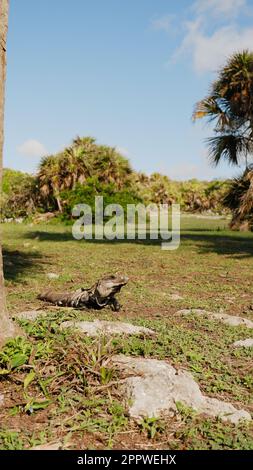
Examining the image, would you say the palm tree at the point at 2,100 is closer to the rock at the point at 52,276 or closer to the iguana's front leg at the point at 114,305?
the iguana's front leg at the point at 114,305

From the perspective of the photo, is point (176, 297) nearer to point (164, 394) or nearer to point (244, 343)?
point (244, 343)

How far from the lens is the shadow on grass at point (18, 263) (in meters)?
9.70

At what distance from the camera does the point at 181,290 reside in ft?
27.5

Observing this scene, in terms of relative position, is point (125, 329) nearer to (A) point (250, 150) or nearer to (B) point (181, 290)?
(B) point (181, 290)

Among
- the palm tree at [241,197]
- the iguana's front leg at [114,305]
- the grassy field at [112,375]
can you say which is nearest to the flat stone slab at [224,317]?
the grassy field at [112,375]

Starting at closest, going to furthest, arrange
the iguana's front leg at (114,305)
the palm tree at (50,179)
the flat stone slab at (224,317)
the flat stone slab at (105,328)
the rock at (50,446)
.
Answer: the rock at (50,446), the flat stone slab at (105,328), the flat stone slab at (224,317), the iguana's front leg at (114,305), the palm tree at (50,179)

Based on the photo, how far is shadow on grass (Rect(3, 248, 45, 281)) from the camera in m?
9.70

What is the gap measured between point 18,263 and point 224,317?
6.38 metres

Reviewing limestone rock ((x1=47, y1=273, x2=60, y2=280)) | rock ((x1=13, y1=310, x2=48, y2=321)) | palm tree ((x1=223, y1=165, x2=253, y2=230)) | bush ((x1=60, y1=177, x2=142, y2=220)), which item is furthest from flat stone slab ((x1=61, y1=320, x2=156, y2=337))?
bush ((x1=60, y1=177, x2=142, y2=220))

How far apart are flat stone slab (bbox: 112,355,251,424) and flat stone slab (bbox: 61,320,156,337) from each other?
2.48ft

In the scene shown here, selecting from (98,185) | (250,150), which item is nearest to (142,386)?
(250,150)
